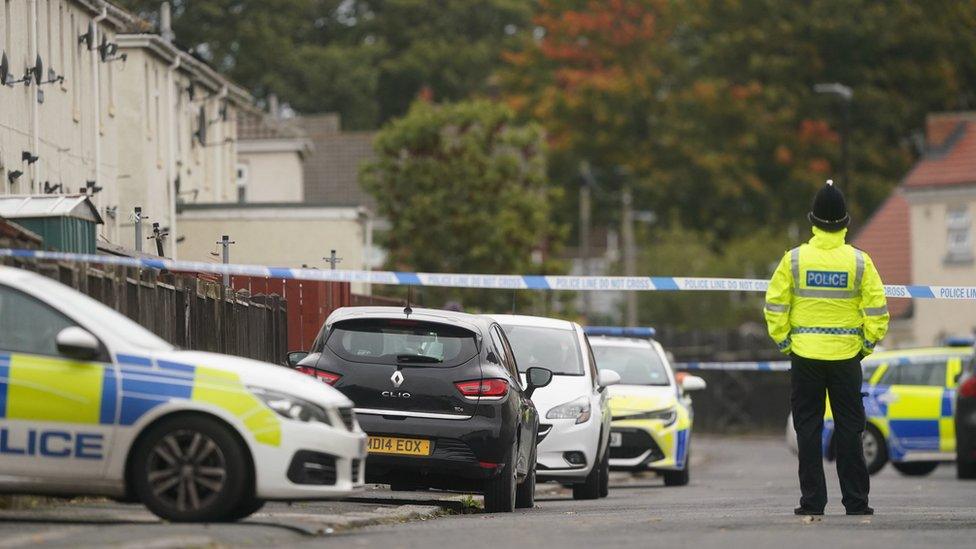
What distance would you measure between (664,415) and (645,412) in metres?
0.24

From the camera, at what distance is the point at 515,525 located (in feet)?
45.0

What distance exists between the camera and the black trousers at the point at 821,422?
47.1 feet

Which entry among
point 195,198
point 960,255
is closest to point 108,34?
point 195,198

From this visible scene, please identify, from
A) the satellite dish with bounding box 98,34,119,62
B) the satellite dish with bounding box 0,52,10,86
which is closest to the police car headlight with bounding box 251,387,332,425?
the satellite dish with bounding box 0,52,10,86

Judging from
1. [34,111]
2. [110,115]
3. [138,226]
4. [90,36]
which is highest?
[90,36]

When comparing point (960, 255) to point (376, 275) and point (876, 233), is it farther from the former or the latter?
point (376, 275)

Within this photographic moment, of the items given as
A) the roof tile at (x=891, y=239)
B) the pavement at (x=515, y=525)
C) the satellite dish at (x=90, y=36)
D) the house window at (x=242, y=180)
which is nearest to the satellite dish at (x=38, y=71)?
the satellite dish at (x=90, y=36)

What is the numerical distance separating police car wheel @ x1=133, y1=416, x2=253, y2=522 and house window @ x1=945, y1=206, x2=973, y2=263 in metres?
48.5

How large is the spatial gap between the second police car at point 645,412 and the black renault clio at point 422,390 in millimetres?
8001

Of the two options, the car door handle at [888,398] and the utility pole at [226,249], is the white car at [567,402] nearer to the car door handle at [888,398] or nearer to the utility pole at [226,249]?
the utility pole at [226,249]

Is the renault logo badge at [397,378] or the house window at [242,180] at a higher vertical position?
the house window at [242,180]

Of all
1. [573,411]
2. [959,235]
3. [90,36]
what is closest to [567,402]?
[573,411]

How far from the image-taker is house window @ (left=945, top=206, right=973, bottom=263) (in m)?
58.8

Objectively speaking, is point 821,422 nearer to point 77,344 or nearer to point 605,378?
point 77,344
